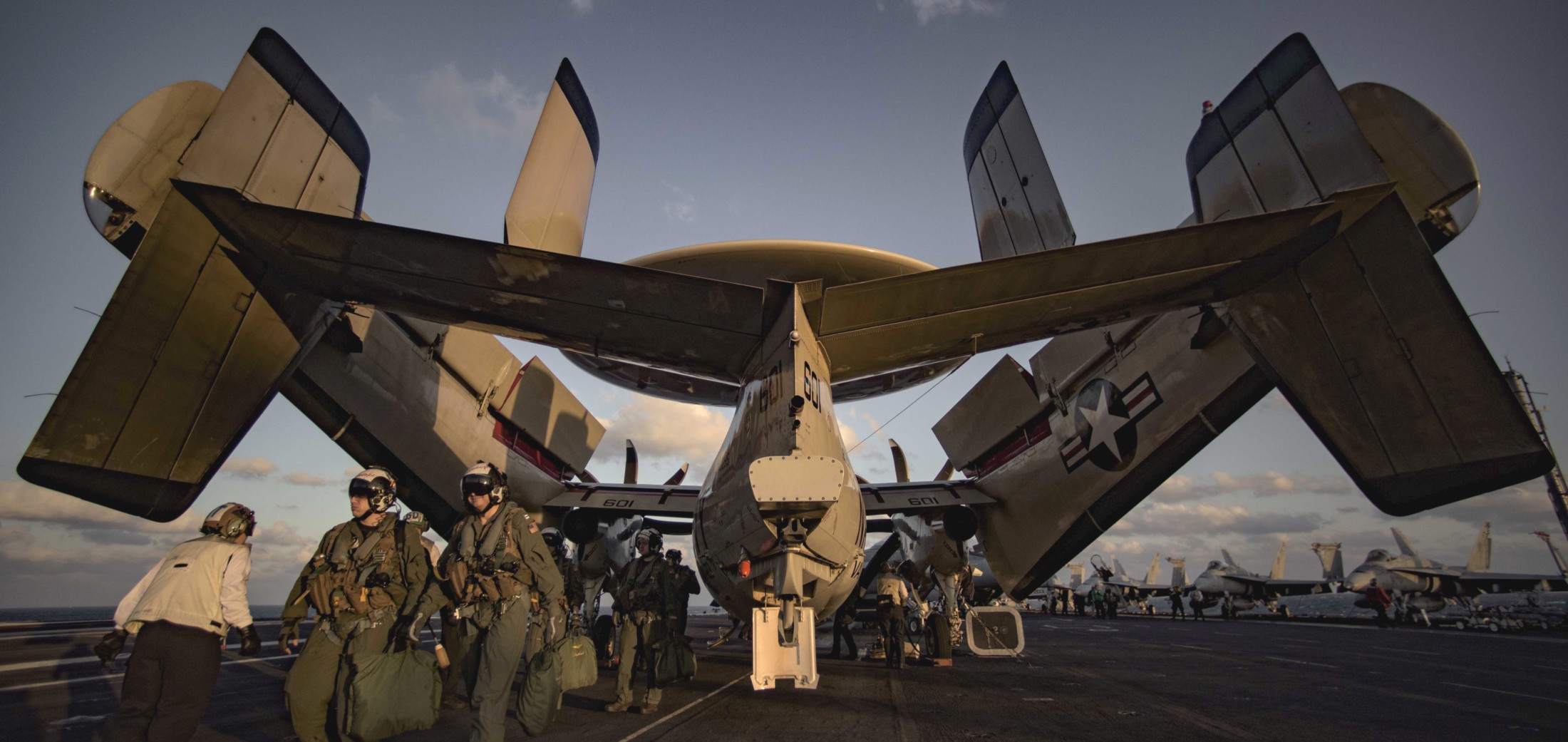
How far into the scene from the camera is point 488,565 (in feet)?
12.8

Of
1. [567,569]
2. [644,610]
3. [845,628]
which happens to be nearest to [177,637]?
[644,610]

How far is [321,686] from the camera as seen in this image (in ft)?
11.8

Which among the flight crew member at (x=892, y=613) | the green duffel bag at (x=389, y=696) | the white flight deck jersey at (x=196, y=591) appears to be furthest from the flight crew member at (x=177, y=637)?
the flight crew member at (x=892, y=613)

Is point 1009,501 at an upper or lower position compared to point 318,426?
lower

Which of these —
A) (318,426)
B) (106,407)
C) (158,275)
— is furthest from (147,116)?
(318,426)

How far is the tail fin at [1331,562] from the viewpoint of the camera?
1654 inches

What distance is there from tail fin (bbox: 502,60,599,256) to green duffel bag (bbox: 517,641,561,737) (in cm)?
373

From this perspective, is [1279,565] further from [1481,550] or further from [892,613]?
[892,613]

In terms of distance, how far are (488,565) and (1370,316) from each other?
333 inches

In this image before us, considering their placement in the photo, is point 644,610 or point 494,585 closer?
point 494,585

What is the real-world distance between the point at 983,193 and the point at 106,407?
428 inches

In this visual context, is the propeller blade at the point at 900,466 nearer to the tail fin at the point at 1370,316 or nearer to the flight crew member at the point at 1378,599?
the tail fin at the point at 1370,316

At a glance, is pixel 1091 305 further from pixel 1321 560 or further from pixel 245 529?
pixel 1321 560

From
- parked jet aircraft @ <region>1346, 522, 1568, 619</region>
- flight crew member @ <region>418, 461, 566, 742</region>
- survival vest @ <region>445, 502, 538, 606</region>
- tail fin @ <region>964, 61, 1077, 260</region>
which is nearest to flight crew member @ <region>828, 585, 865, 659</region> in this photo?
tail fin @ <region>964, 61, 1077, 260</region>
